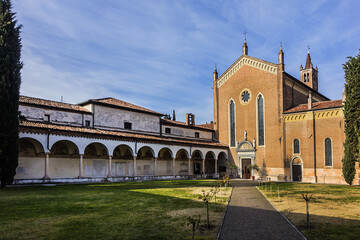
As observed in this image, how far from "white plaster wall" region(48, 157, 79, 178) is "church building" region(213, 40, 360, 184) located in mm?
22787

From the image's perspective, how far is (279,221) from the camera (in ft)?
34.7

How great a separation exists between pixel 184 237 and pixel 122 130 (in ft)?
87.8

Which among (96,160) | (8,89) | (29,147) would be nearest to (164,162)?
(96,160)

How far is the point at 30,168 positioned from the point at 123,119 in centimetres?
1200

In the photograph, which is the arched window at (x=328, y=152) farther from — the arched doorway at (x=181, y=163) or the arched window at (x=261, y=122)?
the arched doorway at (x=181, y=163)

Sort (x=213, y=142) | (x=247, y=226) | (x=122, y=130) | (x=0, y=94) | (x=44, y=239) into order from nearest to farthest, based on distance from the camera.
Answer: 1. (x=44, y=239)
2. (x=247, y=226)
3. (x=0, y=94)
4. (x=122, y=130)
5. (x=213, y=142)

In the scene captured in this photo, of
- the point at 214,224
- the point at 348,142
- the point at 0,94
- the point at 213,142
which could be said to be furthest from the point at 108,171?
the point at 348,142

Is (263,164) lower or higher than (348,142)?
lower

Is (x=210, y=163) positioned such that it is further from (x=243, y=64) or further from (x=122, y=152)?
(x=122, y=152)

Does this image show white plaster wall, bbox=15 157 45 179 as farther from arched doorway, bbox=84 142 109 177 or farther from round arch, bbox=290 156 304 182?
round arch, bbox=290 156 304 182

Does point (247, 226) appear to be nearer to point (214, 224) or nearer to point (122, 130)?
point (214, 224)

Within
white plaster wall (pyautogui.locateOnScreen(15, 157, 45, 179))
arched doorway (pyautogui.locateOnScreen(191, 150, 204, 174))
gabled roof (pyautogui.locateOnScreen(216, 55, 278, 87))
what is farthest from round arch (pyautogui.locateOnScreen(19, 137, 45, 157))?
gabled roof (pyautogui.locateOnScreen(216, 55, 278, 87))

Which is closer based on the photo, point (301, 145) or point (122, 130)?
point (122, 130)

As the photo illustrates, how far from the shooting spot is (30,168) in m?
26.0
